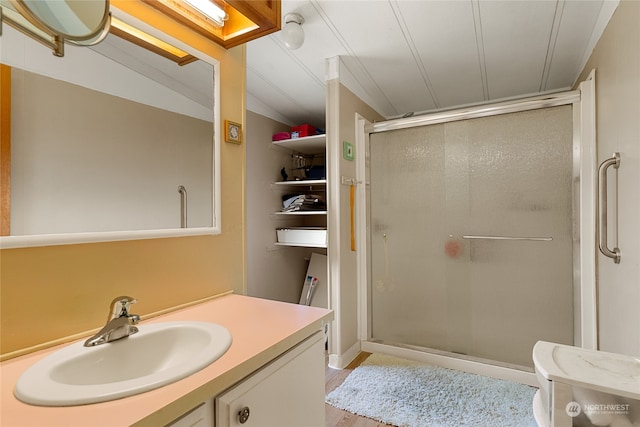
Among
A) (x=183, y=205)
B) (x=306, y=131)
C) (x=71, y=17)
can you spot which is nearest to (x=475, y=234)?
(x=306, y=131)

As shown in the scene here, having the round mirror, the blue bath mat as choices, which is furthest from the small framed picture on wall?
the blue bath mat

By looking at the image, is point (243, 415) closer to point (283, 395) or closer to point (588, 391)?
point (283, 395)

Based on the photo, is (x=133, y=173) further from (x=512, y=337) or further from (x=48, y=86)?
(x=512, y=337)

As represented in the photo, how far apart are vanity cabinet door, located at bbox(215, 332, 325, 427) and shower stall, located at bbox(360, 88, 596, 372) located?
1.51m

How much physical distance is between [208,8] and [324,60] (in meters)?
1.09

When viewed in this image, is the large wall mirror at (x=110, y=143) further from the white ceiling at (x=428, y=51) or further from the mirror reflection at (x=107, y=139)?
the white ceiling at (x=428, y=51)

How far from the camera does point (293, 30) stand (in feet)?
5.20

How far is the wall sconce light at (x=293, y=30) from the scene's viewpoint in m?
1.58

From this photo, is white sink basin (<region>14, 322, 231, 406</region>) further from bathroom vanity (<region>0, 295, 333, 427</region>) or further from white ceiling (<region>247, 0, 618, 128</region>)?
white ceiling (<region>247, 0, 618, 128</region>)

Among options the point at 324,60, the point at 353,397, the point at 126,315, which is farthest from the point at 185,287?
the point at 324,60

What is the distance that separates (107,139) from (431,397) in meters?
2.06

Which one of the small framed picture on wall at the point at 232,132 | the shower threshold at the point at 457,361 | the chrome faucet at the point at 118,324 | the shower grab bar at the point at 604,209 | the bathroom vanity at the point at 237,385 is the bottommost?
the shower threshold at the point at 457,361

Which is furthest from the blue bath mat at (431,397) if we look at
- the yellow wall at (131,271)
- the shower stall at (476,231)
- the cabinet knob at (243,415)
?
the cabinet knob at (243,415)

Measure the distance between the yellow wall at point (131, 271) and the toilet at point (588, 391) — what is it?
4.01 ft
